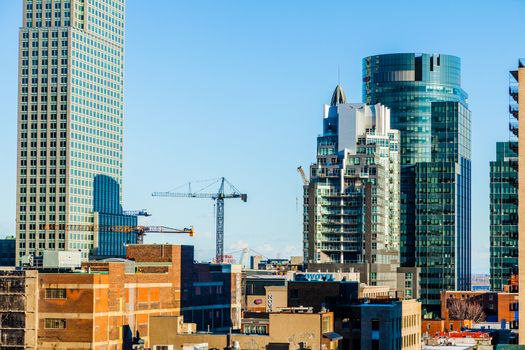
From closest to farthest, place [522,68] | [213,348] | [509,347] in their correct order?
[509,347]
[522,68]
[213,348]

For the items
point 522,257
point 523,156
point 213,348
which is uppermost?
point 523,156

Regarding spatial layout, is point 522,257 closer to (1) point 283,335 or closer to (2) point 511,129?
(2) point 511,129

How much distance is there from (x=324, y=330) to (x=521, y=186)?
36.2 m

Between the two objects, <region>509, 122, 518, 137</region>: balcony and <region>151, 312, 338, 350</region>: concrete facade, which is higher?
<region>509, 122, 518, 137</region>: balcony

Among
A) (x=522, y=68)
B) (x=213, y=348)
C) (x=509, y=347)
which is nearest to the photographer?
(x=509, y=347)

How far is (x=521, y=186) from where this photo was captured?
589 feet

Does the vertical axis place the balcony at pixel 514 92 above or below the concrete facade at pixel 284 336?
above

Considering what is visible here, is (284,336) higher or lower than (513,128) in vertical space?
lower

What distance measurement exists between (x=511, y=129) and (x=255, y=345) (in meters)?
43.4

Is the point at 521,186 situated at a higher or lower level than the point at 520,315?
higher

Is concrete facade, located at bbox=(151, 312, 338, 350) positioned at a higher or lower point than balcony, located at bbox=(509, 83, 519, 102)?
lower

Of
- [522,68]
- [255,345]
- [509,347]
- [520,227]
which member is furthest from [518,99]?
[255,345]

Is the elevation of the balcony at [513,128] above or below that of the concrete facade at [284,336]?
above

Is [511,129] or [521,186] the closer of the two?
[521,186]
